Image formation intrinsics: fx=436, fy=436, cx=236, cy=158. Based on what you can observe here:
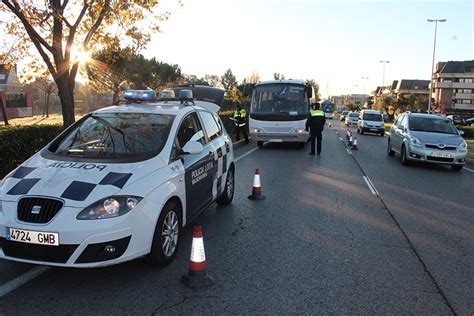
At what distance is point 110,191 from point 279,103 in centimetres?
1414

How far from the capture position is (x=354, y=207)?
7.48 meters

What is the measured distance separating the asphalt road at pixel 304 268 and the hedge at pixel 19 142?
4471 millimetres

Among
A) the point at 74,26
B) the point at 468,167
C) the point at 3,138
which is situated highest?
the point at 74,26

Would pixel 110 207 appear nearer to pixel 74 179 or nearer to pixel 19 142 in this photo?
pixel 74 179

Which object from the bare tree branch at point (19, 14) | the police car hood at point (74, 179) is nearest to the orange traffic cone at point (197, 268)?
the police car hood at point (74, 179)

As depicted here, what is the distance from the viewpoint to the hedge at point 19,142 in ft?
27.9

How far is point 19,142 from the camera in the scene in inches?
352

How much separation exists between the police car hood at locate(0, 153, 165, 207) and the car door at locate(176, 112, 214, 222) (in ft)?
2.00

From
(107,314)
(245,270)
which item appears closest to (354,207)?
(245,270)

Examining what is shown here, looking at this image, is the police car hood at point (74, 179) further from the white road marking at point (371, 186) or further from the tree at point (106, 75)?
the tree at point (106, 75)

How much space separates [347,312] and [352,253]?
1521 mm

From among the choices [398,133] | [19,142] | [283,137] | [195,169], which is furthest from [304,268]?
[283,137]

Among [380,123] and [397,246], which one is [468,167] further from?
[380,123]

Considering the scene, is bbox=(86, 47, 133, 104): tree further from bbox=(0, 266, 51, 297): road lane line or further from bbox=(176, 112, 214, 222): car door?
bbox=(0, 266, 51, 297): road lane line
